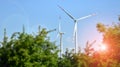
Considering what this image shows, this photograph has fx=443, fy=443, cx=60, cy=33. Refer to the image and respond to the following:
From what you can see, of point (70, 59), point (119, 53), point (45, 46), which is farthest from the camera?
point (70, 59)

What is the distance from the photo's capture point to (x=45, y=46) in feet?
122

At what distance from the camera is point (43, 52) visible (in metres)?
36.2

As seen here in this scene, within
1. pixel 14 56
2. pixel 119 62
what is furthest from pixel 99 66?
pixel 14 56

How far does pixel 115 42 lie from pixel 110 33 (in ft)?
3.36

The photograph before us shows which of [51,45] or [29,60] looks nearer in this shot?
[29,60]

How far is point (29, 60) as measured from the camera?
34688 mm

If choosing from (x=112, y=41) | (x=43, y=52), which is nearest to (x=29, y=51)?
(x=43, y=52)

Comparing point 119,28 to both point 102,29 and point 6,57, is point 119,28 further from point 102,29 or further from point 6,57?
point 6,57

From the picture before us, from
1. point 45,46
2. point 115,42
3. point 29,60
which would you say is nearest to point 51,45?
point 45,46

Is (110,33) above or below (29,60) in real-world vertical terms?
above

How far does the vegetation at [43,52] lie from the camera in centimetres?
3441

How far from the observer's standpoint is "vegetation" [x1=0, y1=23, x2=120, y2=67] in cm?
3441

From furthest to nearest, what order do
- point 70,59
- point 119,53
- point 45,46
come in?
point 70,59 < point 45,46 < point 119,53

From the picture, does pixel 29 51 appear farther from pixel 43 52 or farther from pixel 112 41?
pixel 112 41
